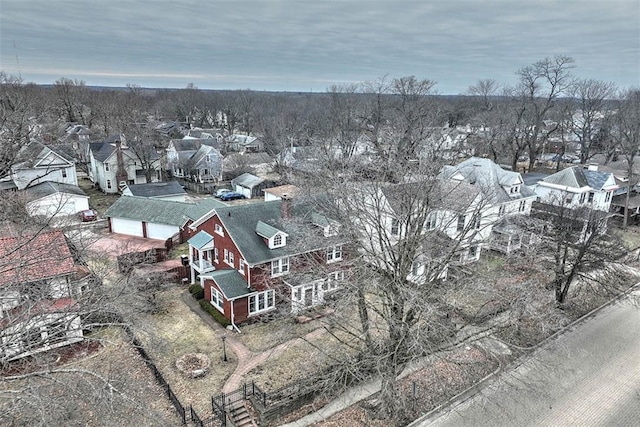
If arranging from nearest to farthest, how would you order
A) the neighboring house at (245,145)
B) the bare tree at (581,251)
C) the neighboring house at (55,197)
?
the bare tree at (581,251) < the neighboring house at (55,197) < the neighboring house at (245,145)

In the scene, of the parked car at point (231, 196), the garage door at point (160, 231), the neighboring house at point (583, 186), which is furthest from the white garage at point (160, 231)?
the neighboring house at point (583, 186)

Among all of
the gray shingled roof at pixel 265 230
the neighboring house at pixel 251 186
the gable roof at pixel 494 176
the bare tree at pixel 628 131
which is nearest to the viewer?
the gray shingled roof at pixel 265 230

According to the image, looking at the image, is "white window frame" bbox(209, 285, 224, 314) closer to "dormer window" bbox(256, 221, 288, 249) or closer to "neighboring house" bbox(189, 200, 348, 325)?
"neighboring house" bbox(189, 200, 348, 325)

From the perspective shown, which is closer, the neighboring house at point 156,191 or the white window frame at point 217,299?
the white window frame at point 217,299

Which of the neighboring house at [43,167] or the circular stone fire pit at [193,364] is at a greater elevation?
the neighboring house at [43,167]

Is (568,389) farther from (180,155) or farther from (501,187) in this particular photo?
(180,155)

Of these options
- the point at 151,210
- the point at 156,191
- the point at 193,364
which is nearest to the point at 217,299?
the point at 193,364

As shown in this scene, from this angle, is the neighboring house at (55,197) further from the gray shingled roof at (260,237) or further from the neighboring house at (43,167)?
the gray shingled roof at (260,237)
